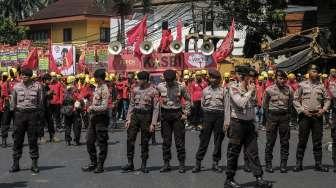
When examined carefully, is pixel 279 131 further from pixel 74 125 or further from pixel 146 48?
pixel 146 48

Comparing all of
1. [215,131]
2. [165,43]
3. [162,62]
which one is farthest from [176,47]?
[215,131]

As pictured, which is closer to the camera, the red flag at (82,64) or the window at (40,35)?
the red flag at (82,64)

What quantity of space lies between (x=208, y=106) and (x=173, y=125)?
2.53ft

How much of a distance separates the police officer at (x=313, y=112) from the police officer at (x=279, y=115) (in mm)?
270

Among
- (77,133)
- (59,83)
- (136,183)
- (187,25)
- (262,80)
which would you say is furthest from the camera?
(187,25)

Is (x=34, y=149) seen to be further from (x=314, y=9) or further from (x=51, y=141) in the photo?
(x=314, y=9)

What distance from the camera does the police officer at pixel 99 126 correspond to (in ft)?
37.0

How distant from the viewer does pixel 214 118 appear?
11.5m

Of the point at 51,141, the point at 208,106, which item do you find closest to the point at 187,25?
the point at 51,141

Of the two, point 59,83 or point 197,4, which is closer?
point 59,83

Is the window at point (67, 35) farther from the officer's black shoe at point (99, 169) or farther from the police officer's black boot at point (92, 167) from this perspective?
the officer's black shoe at point (99, 169)

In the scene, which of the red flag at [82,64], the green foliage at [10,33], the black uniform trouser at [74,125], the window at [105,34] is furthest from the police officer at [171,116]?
the green foliage at [10,33]

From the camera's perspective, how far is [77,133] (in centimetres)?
1617

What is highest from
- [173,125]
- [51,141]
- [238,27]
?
[238,27]
